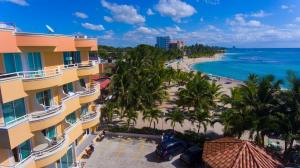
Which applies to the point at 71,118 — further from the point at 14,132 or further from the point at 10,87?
the point at 10,87

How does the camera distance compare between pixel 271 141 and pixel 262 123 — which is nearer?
pixel 262 123

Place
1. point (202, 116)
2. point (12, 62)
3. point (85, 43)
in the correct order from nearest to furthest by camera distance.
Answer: point (12, 62) → point (85, 43) → point (202, 116)

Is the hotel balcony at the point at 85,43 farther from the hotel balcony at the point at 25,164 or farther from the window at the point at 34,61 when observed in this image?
the hotel balcony at the point at 25,164

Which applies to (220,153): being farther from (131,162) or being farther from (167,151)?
(131,162)

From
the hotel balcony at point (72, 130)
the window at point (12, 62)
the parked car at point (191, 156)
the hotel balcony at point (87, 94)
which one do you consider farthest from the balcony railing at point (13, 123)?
the parked car at point (191, 156)

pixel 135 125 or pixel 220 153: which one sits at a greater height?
pixel 220 153

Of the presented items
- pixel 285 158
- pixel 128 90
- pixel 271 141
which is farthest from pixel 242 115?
pixel 128 90

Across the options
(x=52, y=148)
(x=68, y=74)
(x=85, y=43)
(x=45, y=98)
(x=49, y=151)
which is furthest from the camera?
(x=85, y=43)

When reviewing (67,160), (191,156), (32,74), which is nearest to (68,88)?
(32,74)
